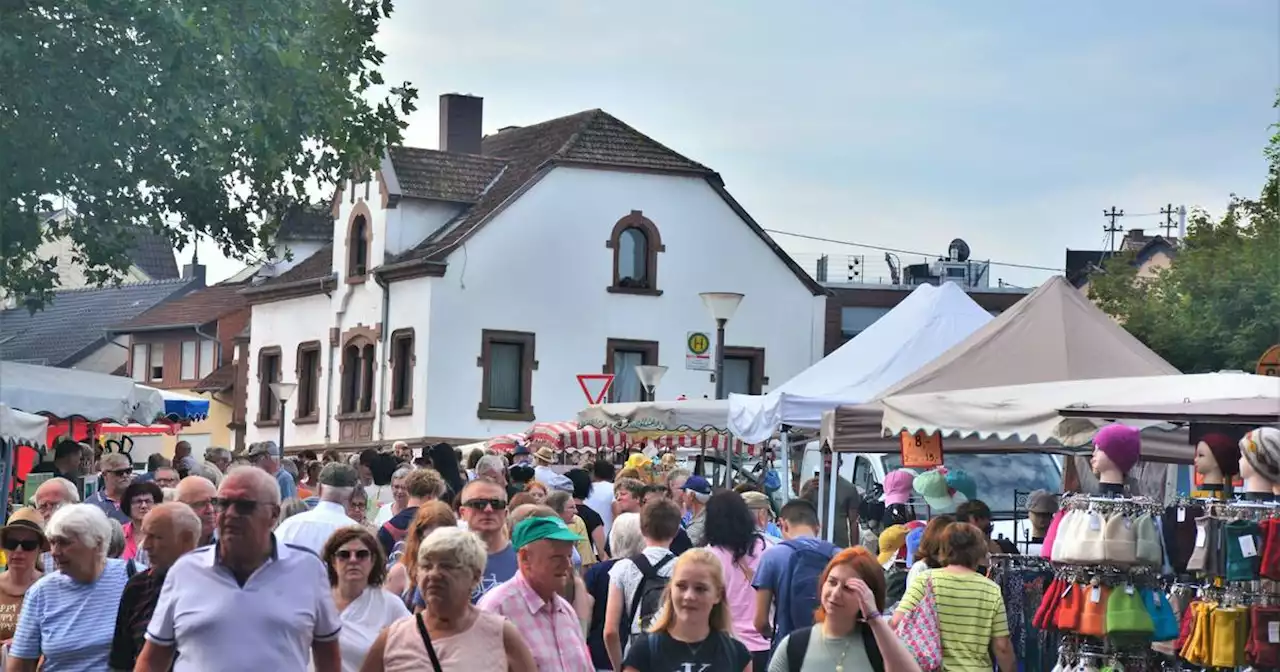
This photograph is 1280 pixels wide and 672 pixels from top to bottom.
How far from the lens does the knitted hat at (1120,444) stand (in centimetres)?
1215

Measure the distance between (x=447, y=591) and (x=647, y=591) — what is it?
3144mm

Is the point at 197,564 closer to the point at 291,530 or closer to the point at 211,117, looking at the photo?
the point at 291,530

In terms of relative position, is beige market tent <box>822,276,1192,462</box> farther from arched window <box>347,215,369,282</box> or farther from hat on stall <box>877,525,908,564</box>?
arched window <box>347,215,369,282</box>

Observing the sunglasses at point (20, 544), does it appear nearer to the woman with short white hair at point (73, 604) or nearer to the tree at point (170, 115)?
the woman with short white hair at point (73, 604)

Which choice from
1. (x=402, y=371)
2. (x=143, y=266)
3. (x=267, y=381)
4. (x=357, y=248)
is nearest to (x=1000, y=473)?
(x=402, y=371)

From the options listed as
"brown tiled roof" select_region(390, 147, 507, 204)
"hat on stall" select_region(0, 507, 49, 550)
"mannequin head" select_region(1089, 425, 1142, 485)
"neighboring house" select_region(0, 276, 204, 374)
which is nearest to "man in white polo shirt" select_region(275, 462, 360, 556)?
"hat on stall" select_region(0, 507, 49, 550)

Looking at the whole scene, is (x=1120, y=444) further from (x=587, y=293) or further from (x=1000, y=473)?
Result: (x=587, y=293)

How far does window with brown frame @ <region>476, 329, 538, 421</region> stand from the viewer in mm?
53844

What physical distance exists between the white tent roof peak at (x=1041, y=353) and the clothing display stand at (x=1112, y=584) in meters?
5.24

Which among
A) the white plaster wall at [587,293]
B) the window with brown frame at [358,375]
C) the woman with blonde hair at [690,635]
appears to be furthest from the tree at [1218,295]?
the woman with blonde hair at [690,635]

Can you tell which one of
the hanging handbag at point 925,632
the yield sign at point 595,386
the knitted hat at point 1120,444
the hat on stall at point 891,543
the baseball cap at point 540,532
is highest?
the yield sign at point 595,386

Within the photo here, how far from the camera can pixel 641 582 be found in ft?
37.0

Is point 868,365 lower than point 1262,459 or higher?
higher

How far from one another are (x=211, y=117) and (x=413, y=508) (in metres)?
11.3
